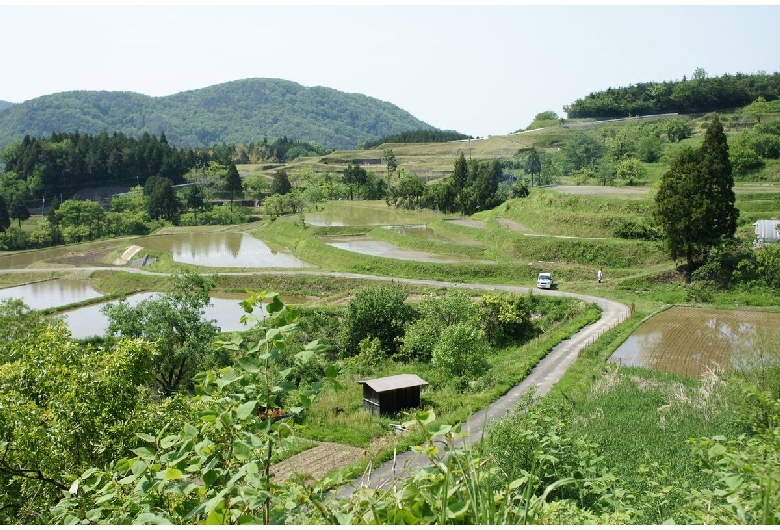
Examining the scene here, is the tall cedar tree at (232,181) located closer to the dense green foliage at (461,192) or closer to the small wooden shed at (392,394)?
the dense green foliage at (461,192)

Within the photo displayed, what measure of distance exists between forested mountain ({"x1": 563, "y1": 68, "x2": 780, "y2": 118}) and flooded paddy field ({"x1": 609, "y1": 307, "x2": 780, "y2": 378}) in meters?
68.7

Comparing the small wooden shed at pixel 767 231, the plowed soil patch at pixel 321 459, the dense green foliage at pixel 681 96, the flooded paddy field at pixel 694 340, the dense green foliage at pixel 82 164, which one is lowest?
the plowed soil patch at pixel 321 459

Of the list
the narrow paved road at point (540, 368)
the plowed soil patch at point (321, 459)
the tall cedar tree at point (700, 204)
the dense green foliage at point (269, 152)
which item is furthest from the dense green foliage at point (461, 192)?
the dense green foliage at point (269, 152)

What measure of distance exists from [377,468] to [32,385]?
742 centimetres

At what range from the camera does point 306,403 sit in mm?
3264

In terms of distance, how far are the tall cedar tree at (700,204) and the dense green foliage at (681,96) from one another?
60680 mm

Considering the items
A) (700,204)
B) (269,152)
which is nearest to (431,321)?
(700,204)

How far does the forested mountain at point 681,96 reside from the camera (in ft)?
276

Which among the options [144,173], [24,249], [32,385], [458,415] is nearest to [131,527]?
[32,385]

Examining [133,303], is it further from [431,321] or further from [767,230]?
[767,230]

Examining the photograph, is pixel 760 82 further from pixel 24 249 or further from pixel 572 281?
pixel 24 249

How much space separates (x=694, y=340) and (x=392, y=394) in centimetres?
1163

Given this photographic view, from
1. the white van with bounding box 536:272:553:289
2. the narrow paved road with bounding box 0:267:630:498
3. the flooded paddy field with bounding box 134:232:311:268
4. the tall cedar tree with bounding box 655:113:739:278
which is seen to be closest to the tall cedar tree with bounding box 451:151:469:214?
the flooded paddy field with bounding box 134:232:311:268

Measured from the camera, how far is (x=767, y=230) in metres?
33.2
